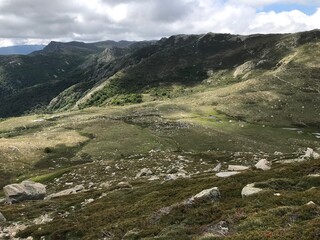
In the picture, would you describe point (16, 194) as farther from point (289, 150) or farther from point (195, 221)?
point (289, 150)

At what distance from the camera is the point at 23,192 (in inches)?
2024

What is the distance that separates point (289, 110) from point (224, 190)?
154213 mm

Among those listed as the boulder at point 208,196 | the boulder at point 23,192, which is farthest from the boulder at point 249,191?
the boulder at point 23,192

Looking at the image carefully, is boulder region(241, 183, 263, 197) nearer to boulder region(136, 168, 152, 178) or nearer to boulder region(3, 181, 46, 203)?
boulder region(136, 168, 152, 178)

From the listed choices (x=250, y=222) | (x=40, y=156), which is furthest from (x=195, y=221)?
(x=40, y=156)

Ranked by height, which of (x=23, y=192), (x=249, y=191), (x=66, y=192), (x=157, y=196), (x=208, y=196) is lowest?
(x=66, y=192)

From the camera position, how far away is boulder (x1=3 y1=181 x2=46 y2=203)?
50.8 m

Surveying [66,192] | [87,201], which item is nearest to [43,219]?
[87,201]

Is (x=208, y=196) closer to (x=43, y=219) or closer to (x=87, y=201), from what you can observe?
(x=43, y=219)

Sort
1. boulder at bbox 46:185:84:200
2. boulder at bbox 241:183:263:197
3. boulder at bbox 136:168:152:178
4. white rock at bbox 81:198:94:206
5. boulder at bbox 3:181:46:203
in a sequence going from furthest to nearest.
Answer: boulder at bbox 136:168:152:178, boulder at bbox 46:185:84:200, boulder at bbox 3:181:46:203, white rock at bbox 81:198:94:206, boulder at bbox 241:183:263:197

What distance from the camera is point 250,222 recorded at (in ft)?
70.5

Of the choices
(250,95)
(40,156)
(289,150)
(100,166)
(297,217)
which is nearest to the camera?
(297,217)

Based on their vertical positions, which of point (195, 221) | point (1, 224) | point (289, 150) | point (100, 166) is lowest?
point (289, 150)

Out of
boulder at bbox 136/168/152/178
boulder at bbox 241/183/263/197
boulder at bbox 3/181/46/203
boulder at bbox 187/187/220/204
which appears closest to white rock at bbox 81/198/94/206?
boulder at bbox 3/181/46/203
